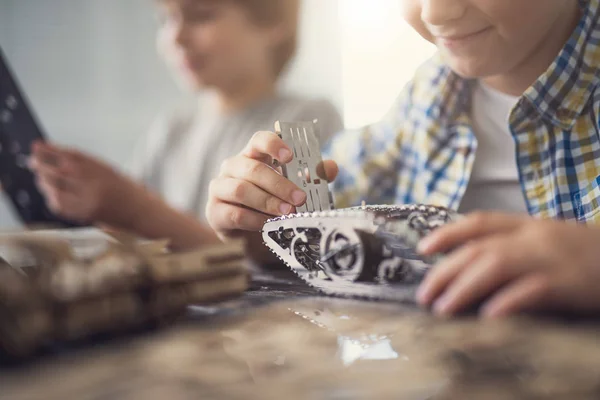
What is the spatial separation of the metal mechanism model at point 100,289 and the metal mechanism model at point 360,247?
0.15 feet

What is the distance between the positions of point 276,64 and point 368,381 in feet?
3.25

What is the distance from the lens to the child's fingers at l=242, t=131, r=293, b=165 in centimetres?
42

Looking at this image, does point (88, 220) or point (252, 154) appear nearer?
point (252, 154)

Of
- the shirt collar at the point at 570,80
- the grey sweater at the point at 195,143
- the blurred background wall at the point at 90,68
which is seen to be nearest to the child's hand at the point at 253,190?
the shirt collar at the point at 570,80

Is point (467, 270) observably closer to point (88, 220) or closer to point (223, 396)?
point (223, 396)

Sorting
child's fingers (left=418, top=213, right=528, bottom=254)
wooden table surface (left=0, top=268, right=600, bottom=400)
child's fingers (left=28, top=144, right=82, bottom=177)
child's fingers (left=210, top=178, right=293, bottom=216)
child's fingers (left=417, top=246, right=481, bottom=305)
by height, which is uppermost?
child's fingers (left=28, top=144, right=82, bottom=177)

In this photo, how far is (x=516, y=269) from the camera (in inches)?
10.0

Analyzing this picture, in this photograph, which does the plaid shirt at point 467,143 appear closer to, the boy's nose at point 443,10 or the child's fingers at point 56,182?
the boy's nose at point 443,10

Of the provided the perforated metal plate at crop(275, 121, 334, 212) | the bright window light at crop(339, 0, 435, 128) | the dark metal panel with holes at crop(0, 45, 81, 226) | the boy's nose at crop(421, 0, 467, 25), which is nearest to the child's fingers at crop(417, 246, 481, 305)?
the perforated metal plate at crop(275, 121, 334, 212)

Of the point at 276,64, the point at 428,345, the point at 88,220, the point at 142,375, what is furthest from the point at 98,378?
the point at 276,64

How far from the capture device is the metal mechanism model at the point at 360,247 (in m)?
0.29

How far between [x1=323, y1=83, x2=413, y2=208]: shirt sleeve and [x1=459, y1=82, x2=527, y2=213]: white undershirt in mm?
93

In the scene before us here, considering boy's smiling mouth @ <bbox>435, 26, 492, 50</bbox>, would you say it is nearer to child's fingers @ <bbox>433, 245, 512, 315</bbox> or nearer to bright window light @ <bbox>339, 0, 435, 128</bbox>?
bright window light @ <bbox>339, 0, 435, 128</bbox>

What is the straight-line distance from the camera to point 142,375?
0.67 ft
